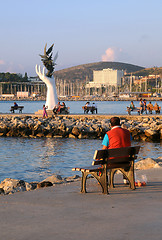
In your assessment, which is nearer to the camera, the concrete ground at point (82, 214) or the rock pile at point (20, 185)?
the concrete ground at point (82, 214)

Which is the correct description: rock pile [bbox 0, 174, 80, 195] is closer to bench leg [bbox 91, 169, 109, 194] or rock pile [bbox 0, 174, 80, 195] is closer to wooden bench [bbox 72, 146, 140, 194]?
wooden bench [bbox 72, 146, 140, 194]

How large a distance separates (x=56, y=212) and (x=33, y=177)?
9177 mm

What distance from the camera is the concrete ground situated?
17.7 feet

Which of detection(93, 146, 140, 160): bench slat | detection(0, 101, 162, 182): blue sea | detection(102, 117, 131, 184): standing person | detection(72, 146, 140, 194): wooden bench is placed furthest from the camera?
detection(0, 101, 162, 182): blue sea

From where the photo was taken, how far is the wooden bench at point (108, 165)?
770cm

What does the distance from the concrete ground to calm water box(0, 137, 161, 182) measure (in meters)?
7.24

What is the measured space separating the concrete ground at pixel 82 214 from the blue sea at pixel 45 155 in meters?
7.24

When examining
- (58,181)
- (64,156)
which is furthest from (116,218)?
(64,156)

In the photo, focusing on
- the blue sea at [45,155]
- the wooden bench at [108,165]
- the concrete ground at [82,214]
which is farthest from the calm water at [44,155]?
the concrete ground at [82,214]

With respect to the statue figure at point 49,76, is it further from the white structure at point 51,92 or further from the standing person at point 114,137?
the standing person at point 114,137

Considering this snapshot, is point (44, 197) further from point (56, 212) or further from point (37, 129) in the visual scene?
point (37, 129)

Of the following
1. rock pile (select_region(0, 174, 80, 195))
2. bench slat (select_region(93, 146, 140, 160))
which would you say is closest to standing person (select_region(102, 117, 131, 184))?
bench slat (select_region(93, 146, 140, 160))

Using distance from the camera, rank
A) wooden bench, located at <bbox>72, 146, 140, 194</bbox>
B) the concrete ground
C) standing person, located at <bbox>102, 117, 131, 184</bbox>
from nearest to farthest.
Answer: the concrete ground
wooden bench, located at <bbox>72, 146, 140, 194</bbox>
standing person, located at <bbox>102, 117, 131, 184</bbox>

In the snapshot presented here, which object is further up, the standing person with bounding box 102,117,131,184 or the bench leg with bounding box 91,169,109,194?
the standing person with bounding box 102,117,131,184
